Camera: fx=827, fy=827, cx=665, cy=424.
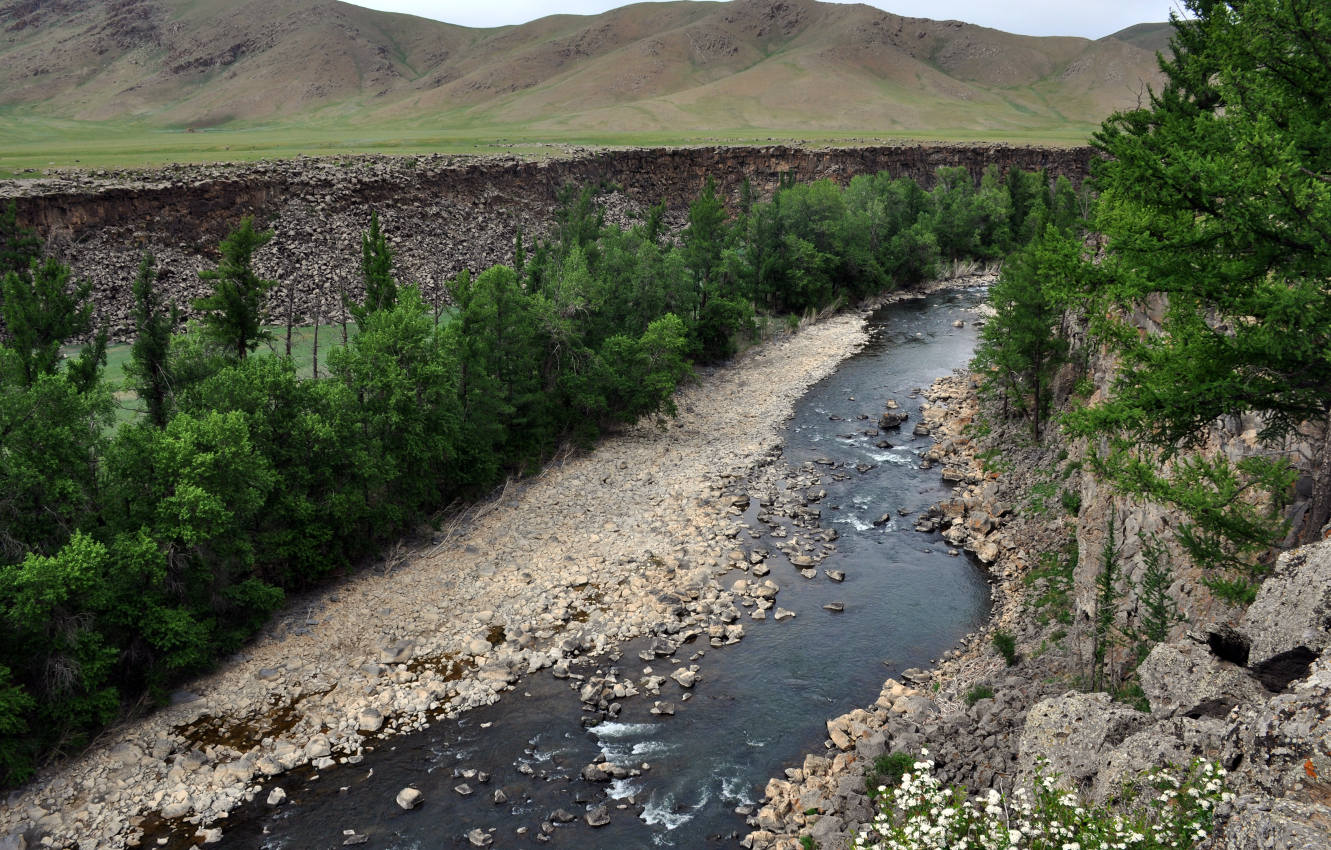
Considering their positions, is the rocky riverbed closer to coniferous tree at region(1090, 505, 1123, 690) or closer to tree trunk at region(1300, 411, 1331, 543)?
coniferous tree at region(1090, 505, 1123, 690)

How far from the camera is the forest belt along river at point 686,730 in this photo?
18266 mm

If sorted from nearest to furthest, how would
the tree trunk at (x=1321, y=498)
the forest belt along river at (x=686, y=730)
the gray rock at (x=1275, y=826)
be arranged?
the gray rock at (x=1275, y=826) → the tree trunk at (x=1321, y=498) → the forest belt along river at (x=686, y=730)

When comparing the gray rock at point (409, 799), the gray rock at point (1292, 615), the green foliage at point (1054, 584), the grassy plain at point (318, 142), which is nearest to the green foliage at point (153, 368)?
the gray rock at point (409, 799)

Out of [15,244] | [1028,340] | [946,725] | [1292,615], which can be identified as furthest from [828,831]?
[15,244]

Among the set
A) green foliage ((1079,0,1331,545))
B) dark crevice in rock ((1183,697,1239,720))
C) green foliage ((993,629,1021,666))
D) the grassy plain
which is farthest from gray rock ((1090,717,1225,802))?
the grassy plain

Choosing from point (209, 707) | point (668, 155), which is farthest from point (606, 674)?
point (668, 155)

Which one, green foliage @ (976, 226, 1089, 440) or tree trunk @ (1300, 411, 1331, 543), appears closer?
tree trunk @ (1300, 411, 1331, 543)

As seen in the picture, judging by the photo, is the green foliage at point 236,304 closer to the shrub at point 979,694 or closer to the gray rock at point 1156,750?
the shrub at point 979,694

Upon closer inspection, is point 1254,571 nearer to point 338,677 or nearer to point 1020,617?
point 1020,617

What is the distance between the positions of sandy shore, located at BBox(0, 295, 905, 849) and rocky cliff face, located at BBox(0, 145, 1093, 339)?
17491mm

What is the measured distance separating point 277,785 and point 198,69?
20394 cm

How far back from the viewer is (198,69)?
180 meters

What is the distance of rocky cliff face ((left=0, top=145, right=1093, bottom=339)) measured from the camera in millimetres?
52250

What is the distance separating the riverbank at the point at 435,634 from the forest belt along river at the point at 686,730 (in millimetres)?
917
